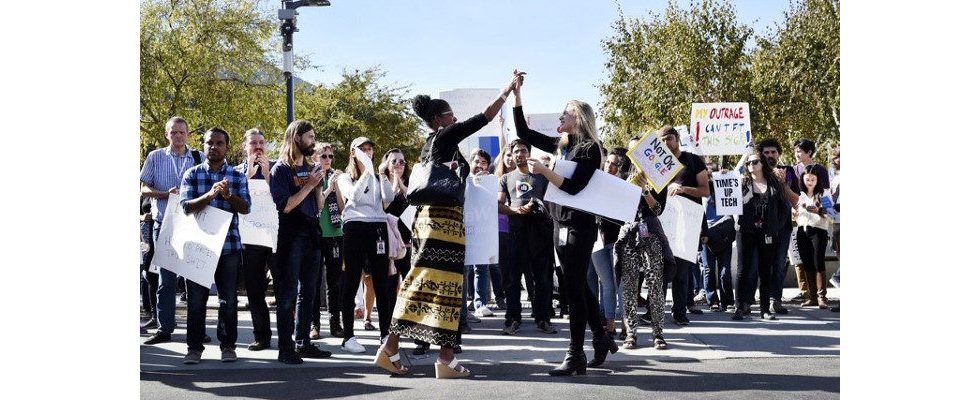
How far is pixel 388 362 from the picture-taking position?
744 centimetres

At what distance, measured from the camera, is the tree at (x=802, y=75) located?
1160 inches

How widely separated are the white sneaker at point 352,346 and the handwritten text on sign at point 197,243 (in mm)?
1426

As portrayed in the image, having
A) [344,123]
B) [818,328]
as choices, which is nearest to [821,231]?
[818,328]

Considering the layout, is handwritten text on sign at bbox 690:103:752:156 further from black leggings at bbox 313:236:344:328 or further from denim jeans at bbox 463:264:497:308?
black leggings at bbox 313:236:344:328

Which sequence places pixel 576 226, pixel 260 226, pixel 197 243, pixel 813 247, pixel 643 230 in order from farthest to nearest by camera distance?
pixel 813 247, pixel 643 230, pixel 260 226, pixel 197 243, pixel 576 226

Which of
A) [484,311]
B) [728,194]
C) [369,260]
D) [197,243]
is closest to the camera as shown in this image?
[197,243]

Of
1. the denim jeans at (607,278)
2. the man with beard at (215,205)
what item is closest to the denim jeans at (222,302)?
the man with beard at (215,205)

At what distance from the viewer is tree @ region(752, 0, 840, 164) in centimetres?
2947

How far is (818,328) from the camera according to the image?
10250 millimetres

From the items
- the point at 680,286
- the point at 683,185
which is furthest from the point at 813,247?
the point at 683,185

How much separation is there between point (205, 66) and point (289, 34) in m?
12.5

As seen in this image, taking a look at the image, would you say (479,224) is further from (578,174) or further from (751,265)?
(751,265)

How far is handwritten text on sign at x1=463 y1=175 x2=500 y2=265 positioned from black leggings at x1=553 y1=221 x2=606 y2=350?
0.49 m
